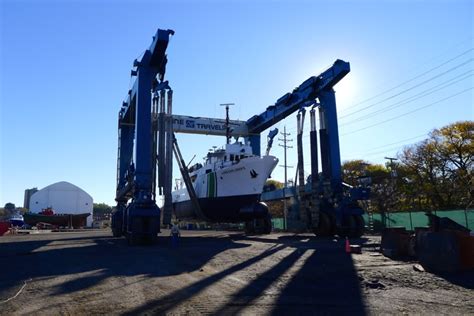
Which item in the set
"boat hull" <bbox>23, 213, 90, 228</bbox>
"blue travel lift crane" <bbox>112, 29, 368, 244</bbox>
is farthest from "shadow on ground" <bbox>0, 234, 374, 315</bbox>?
"boat hull" <bbox>23, 213, 90, 228</bbox>

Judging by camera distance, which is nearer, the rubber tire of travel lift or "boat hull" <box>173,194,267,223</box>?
"boat hull" <box>173,194,267,223</box>

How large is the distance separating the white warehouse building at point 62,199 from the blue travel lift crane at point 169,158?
6637 cm

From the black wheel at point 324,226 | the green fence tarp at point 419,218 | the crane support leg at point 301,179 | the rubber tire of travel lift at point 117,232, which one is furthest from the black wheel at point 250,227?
the green fence tarp at point 419,218

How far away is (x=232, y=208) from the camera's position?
26109 mm

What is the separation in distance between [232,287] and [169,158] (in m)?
13.8

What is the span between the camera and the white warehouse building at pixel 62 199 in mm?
84062

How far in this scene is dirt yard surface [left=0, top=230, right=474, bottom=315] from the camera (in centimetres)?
571

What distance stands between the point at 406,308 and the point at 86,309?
470 cm

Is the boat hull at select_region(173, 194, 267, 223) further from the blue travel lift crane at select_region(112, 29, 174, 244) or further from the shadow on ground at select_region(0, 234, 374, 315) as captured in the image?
the shadow on ground at select_region(0, 234, 374, 315)

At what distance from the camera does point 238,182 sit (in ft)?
84.3

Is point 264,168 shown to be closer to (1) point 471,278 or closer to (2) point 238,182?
(2) point 238,182

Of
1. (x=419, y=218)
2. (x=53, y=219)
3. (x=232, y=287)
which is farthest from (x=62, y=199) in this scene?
(x=232, y=287)

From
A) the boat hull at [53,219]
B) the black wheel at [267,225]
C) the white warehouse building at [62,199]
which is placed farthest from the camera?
the white warehouse building at [62,199]

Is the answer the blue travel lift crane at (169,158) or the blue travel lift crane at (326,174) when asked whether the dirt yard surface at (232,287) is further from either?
the blue travel lift crane at (326,174)
